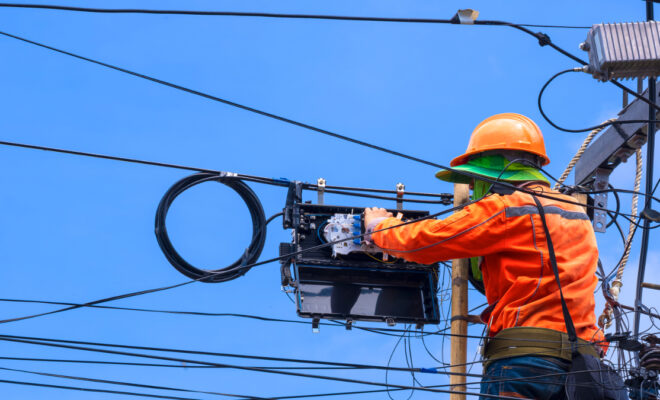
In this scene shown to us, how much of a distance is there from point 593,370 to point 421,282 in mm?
1684

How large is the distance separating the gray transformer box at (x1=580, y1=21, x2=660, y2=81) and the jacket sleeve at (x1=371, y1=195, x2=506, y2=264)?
1.20 m

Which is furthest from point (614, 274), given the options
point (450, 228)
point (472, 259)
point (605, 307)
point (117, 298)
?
point (117, 298)

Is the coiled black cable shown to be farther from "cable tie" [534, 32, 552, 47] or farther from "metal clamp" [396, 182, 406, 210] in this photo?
"cable tie" [534, 32, 552, 47]

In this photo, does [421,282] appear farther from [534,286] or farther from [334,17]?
[334,17]

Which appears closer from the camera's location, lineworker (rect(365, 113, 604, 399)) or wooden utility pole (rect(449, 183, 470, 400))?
lineworker (rect(365, 113, 604, 399))

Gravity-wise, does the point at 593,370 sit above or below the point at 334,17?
below

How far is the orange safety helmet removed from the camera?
9195 mm

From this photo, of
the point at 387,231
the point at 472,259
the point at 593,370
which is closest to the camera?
the point at 593,370

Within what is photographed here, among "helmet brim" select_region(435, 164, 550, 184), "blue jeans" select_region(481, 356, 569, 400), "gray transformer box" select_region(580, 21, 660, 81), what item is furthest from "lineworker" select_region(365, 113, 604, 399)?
"gray transformer box" select_region(580, 21, 660, 81)

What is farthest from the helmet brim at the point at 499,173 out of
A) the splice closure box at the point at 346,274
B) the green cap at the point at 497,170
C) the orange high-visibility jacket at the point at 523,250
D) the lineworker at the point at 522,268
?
the splice closure box at the point at 346,274

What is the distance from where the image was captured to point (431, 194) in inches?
383

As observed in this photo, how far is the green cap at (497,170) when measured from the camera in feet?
29.7

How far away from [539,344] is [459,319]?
1.06 metres

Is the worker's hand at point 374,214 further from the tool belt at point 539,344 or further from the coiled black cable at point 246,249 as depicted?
the tool belt at point 539,344
